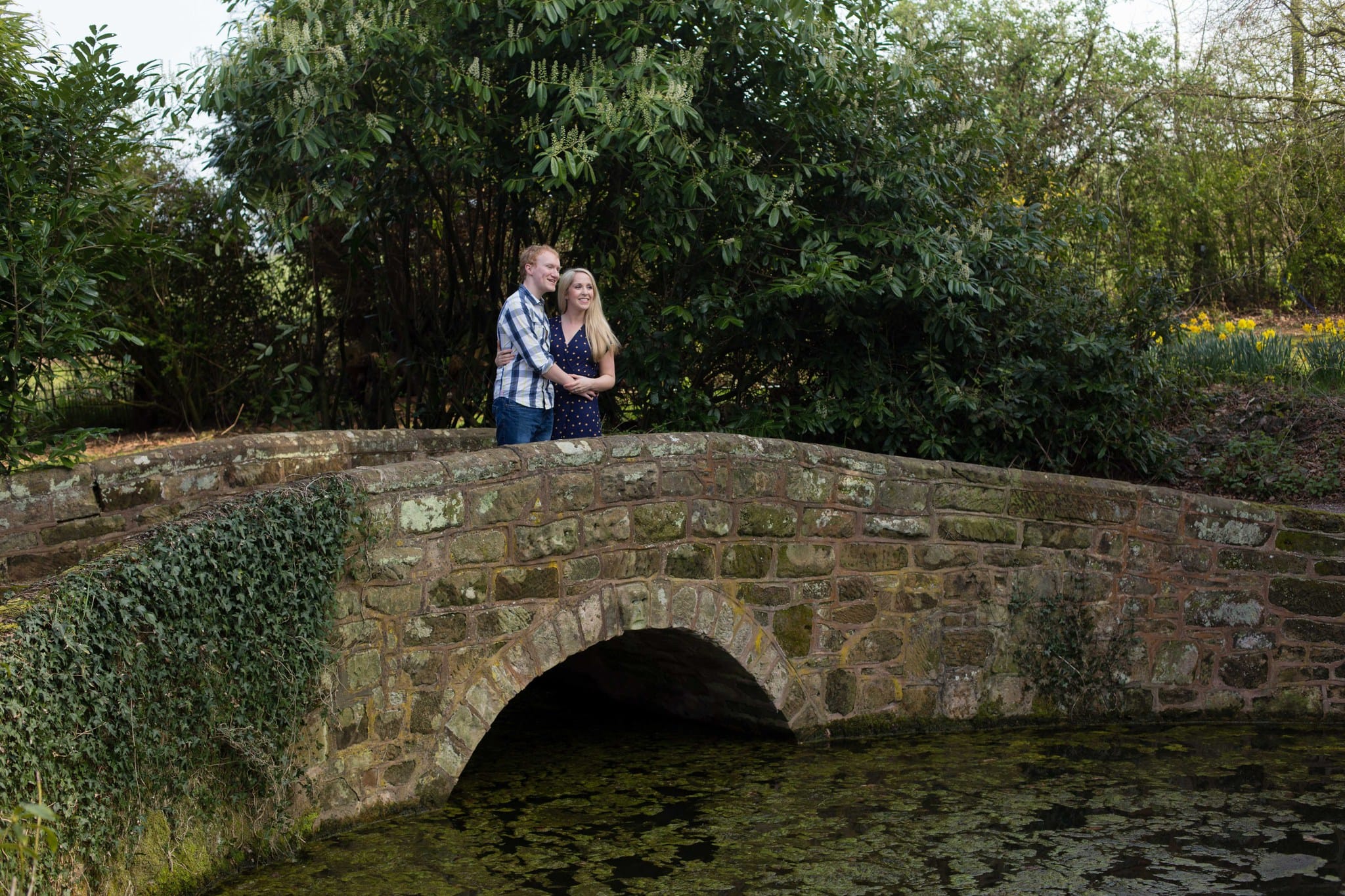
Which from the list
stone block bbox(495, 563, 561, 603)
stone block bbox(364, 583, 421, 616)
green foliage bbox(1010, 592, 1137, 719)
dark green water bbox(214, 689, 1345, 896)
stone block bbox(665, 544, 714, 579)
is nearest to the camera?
dark green water bbox(214, 689, 1345, 896)

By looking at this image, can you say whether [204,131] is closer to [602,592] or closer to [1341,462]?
[602,592]

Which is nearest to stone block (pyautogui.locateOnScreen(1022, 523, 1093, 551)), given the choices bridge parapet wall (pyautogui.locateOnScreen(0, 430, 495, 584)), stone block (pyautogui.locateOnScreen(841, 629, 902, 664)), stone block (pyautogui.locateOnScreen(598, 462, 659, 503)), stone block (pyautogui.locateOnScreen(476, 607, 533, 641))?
stone block (pyautogui.locateOnScreen(841, 629, 902, 664))

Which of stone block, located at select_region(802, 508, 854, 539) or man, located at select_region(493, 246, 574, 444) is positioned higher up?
man, located at select_region(493, 246, 574, 444)

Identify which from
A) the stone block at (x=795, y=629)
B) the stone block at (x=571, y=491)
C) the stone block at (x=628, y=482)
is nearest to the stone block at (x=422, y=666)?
the stone block at (x=571, y=491)

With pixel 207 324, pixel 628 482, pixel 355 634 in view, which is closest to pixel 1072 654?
pixel 628 482

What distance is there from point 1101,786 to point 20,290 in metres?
5.51

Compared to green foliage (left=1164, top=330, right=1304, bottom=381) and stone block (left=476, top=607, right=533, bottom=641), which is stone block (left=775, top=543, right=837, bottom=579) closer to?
stone block (left=476, top=607, right=533, bottom=641)

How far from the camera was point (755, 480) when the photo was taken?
6.22m

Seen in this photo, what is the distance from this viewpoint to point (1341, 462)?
8641mm

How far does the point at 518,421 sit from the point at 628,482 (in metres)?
0.71

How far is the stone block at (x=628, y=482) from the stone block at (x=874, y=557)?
1.16 meters

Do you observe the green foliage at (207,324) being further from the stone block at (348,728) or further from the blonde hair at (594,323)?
the stone block at (348,728)

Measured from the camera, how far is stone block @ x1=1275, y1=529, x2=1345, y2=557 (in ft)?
23.4

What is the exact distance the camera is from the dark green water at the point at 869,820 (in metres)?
4.76
